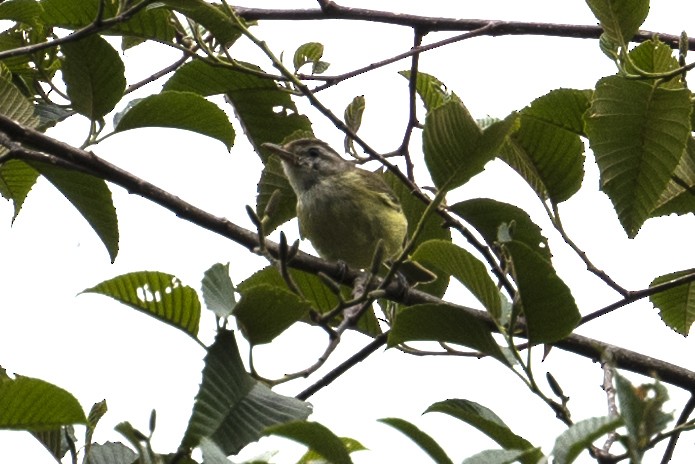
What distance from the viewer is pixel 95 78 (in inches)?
Result: 102

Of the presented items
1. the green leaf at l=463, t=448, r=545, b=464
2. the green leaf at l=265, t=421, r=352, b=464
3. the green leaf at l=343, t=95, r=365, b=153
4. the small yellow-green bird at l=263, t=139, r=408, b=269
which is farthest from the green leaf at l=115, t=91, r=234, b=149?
the small yellow-green bird at l=263, t=139, r=408, b=269

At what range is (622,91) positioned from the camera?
8.17 ft

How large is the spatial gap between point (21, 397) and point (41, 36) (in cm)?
156

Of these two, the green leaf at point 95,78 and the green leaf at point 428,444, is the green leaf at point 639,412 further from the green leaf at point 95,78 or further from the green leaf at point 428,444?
the green leaf at point 95,78

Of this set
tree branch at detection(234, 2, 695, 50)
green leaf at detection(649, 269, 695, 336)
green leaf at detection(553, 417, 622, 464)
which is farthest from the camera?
tree branch at detection(234, 2, 695, 50)

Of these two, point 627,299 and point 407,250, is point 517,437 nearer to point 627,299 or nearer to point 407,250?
point 407,250

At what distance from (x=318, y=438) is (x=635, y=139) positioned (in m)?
1.40

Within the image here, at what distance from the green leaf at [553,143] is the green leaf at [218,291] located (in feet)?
3.74

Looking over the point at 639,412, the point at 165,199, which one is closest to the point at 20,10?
the point at 165,199

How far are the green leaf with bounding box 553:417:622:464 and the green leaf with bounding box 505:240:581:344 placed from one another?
20.8 inches

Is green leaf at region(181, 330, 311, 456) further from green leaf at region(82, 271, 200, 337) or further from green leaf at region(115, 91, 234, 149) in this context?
green leaf at region(115, 91, 234, 149)

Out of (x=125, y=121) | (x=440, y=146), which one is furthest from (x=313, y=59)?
(x=440, y=146)

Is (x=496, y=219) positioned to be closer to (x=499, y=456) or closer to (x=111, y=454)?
(x=111, y=454)

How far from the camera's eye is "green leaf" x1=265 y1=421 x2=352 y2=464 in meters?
1.40
